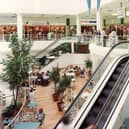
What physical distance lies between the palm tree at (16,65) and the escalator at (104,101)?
23.4ft

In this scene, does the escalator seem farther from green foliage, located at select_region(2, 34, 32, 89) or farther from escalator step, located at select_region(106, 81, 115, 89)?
green foliage, located at select_region(2, 34, 32, 89)

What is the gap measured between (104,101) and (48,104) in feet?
29.8

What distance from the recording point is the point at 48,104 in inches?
669

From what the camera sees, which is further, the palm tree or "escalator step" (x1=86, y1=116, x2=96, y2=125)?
the palm tree

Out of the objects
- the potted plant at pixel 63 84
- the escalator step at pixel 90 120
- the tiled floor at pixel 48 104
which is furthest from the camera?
the potted plant at pixel 63 84

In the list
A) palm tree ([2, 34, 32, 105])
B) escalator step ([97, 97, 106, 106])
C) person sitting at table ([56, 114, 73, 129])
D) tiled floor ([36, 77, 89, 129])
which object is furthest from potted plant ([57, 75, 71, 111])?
person sitting at table ([56, 114, 73, 129])

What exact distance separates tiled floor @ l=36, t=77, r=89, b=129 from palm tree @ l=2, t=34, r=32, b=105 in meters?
1.54

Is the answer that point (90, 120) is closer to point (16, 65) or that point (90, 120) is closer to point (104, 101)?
point (104, 101)

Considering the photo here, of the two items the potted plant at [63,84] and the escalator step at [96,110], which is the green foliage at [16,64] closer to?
the potted plant at [63,84]

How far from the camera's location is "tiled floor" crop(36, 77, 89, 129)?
1369cm

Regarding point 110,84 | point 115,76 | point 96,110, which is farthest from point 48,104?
point 96,110

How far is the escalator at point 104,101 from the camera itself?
7.24 m

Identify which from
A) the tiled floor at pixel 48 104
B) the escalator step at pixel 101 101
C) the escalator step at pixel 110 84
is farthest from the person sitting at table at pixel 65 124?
the tiled floor at pixel 48 104

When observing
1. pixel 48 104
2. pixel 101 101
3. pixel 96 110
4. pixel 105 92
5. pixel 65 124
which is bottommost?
pixel 48 104
